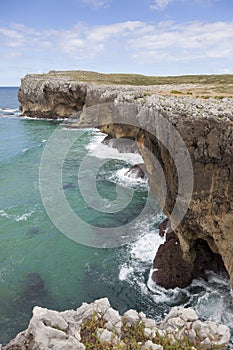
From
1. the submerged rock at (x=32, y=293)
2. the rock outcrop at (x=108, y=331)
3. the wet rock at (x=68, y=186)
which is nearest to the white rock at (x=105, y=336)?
the rock outcrop at (x=108, y=331)

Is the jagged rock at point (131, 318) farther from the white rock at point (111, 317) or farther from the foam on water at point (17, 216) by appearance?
the foam on water at point (17, 216)

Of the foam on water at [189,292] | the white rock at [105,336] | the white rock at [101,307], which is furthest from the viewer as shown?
the foam on water at [189,292]

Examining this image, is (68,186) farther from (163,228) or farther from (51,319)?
(51,319)

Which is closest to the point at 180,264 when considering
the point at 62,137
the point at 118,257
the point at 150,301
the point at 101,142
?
the point at 150,301

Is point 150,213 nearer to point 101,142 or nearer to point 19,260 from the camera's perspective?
point 19,260

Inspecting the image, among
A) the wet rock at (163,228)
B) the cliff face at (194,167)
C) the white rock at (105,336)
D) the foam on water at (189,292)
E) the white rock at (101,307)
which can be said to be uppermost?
the cliff face at (194,167)

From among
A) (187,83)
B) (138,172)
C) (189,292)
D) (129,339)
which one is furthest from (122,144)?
(129,339)
